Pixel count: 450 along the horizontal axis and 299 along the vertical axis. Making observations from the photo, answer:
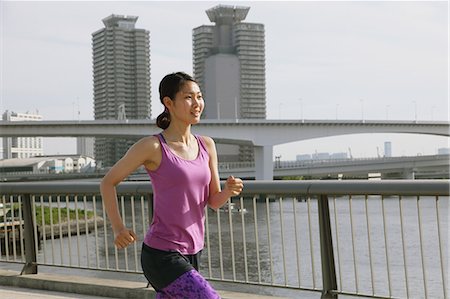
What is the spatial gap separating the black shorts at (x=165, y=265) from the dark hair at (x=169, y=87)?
51 centimetres

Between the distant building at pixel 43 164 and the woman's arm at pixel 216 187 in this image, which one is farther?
the distant building at pixel 43 164

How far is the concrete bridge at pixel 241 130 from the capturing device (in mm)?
52312

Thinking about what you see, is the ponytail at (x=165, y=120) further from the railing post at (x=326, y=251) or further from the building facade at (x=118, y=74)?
the building facade at (x=118, y=74)

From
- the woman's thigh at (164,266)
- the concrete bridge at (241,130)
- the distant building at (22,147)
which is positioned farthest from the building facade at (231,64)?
the woman's thigh at (164,266)

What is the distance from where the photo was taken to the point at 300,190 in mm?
4645

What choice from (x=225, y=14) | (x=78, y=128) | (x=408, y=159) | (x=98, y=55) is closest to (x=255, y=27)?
(x=225, y=14)

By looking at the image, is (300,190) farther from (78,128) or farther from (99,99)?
(99,99)

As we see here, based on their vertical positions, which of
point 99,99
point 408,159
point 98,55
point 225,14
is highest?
→ point 225,14

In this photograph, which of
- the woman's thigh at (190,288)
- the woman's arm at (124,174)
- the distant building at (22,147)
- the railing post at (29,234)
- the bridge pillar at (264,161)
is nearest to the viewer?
the woman's thigh at (190,288)

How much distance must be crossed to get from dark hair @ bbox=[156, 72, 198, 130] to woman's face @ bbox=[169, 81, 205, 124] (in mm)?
21

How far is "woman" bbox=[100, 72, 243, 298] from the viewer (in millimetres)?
2750

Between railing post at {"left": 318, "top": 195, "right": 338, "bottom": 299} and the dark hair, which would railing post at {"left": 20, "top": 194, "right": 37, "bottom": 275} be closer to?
railing post at {"left": 318, "top": 195, "right": 338, "bottom": 299}

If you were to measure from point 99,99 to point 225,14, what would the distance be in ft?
99.2

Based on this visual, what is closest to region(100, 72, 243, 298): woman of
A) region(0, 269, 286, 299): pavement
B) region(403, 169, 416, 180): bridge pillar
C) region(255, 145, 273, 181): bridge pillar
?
region(0, 269, 286, 299): pavement
